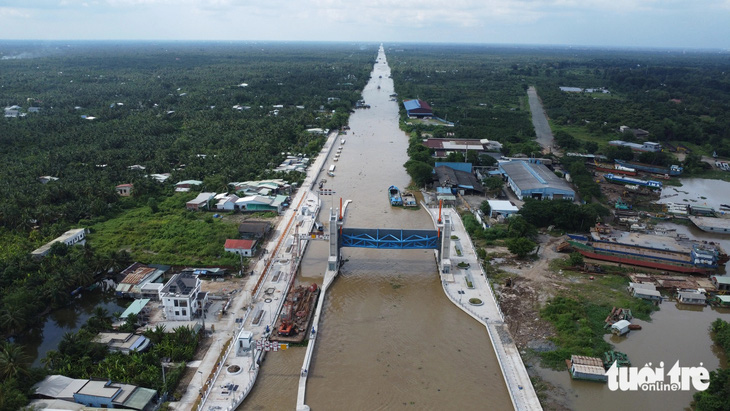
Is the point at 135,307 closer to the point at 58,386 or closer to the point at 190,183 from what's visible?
the point at 58,386

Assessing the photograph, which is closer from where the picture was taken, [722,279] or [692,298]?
[692,298]

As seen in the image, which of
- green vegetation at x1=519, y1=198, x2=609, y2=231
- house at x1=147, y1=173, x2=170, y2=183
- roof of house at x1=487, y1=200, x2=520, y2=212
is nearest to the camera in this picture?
green vegetation at x1=519, y1=198, x2=609, y2=231

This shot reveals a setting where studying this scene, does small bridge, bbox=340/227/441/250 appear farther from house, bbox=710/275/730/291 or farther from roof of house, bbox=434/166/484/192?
house, bbox=710/275/730/291

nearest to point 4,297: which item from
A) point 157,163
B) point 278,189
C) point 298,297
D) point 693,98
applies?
point 298,297

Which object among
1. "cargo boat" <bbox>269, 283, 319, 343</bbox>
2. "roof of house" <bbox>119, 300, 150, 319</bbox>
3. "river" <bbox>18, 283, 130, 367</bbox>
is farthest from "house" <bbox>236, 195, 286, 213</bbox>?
"roof of house" <bbox>119, 300, 150, 319</bbox>

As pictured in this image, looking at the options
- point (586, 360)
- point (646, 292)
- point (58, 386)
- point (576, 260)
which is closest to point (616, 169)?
point (576, 260)

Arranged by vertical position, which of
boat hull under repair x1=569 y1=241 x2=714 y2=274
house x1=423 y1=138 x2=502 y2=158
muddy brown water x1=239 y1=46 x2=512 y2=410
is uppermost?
house x1=423 y1=138 x2=502 y2=158

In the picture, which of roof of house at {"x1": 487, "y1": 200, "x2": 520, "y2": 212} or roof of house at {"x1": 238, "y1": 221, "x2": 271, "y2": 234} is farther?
roof of house at {"x1": 487, "y1": 200, "x2": 520, "y2": 212}
